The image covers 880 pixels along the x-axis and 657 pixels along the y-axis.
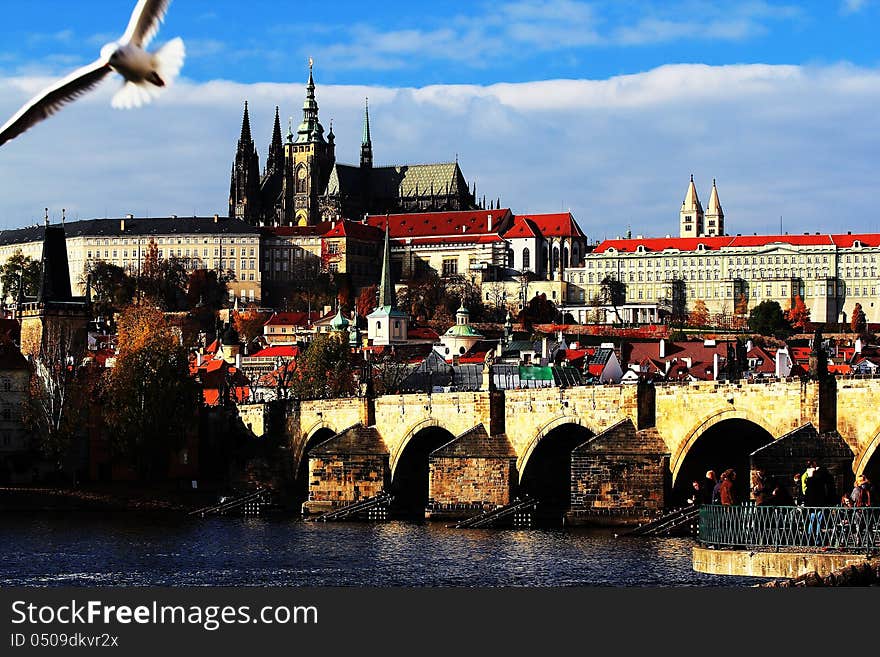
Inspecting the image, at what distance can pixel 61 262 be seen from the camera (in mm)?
103125

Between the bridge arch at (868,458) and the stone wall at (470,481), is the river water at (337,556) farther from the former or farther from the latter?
the bridge arch at (868,458)

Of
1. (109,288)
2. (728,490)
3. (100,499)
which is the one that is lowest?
(100,499)

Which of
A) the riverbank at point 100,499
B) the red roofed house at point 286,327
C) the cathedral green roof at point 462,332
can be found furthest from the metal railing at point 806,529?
the red roofed house at point 286,327

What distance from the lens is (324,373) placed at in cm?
9431

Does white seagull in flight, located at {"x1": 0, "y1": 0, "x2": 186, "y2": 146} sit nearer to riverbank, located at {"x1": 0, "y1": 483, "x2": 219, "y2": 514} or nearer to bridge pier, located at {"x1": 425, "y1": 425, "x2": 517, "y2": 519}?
bridge pier, located at {"x1": 425, "y1": 425, "x2": 517, "y2": 519}

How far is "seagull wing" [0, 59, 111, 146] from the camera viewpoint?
14156 mm

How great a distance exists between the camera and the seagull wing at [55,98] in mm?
14156

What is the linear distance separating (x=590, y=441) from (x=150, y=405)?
2334 centimetres

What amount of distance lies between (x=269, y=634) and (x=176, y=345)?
175ft

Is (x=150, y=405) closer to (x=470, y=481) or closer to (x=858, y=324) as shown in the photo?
(x=470, y=481)

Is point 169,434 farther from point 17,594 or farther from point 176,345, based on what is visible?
point 17,594

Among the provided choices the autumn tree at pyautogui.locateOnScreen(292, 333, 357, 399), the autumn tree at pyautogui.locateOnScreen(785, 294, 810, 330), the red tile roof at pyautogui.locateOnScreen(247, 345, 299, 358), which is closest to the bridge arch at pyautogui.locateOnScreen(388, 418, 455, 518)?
the autumn tree at pyautogui.locateOnScreen(292, 333, 357, 399)

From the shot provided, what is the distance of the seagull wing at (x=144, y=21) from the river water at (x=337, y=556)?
25639mm

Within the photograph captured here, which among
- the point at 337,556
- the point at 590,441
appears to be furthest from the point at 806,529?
the point at 590,441
